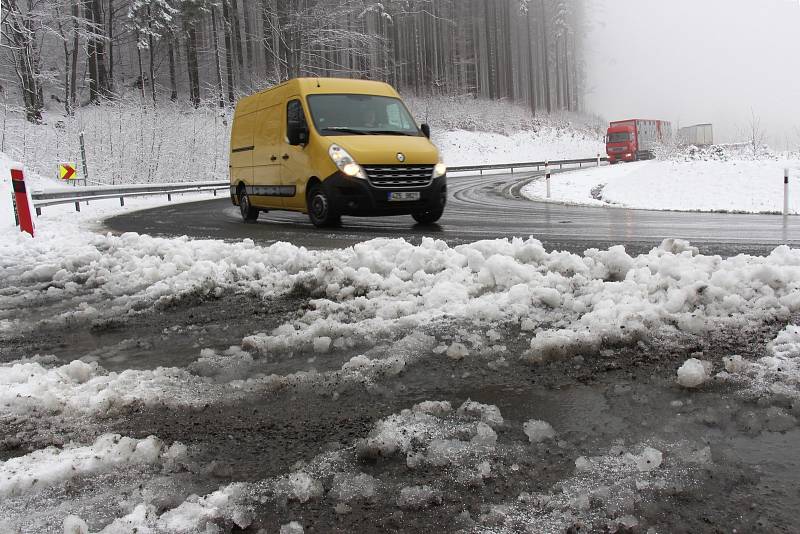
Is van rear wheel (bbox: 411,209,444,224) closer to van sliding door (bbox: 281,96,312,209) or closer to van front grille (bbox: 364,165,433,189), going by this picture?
van front grille (bbox: 364,165,433,189)

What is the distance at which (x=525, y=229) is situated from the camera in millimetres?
9398

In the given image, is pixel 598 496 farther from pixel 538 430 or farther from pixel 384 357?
pixel 384 357

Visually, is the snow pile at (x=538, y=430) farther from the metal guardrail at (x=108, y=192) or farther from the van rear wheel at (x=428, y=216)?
the metal guardrail at (x=108, y=192)

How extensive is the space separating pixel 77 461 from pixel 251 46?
184 feet

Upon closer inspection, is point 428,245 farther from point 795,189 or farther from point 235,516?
point 795,189

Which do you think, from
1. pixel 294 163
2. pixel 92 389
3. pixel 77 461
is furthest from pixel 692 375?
pixel 294 163

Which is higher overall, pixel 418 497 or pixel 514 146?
Result: pixel 514 146

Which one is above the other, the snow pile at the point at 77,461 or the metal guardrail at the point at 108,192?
the metal guardrail at the point at 108,192

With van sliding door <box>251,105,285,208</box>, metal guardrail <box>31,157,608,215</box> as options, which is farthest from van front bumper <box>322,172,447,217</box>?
metal guardrail <box>31,157,608,215</box>

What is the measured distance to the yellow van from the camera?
9.60 meters

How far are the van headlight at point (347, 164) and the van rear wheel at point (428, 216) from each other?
1418mm

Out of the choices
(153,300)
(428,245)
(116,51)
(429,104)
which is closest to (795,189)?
(428,245)

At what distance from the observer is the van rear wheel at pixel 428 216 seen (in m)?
10.5

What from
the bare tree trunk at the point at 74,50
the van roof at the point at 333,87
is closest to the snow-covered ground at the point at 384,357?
the van roof at the point at 333,87
